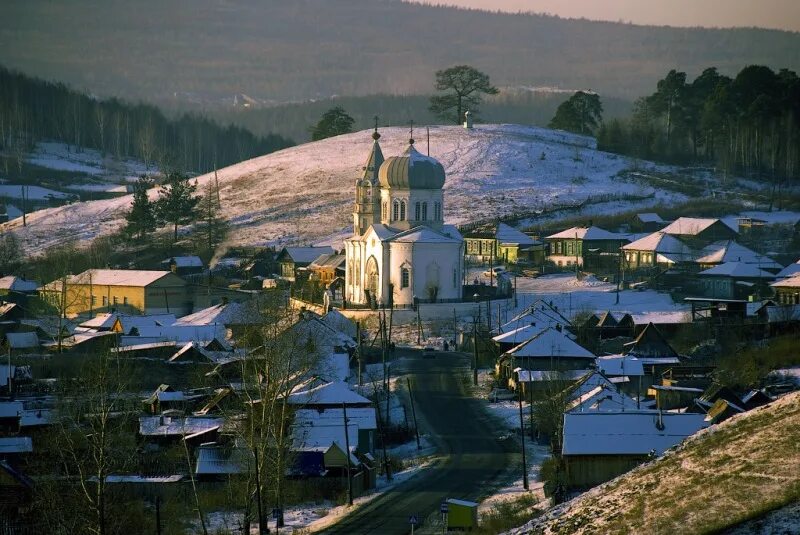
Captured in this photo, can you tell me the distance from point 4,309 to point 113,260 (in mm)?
16085

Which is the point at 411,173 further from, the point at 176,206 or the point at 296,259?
the point at 176,206

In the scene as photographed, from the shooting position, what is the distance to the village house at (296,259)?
75.9 meters

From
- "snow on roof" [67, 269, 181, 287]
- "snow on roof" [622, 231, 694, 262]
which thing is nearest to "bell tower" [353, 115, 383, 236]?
"snow on roof" [67, 269, 181, 287]

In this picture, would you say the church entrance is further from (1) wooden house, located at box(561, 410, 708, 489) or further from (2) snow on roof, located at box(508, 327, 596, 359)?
(1) wooden house, located at box(561, 410, 708, 489)

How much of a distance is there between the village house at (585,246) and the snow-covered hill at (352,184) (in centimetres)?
997

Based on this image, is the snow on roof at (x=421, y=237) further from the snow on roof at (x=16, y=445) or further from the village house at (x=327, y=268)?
the snow on roof at (x=16, y=445)

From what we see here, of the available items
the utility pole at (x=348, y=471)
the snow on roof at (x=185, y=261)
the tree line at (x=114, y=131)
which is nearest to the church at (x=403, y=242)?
the snow on roof at (x=185, y=261)

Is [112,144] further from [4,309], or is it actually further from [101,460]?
[101,460]

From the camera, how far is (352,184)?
3912 inches

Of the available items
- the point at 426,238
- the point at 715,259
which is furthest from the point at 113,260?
the point at 715,259

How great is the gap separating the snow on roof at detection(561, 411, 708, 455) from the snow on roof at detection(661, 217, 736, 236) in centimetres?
3868

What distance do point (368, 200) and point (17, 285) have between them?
52.9 ft

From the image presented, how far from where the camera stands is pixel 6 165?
118 m

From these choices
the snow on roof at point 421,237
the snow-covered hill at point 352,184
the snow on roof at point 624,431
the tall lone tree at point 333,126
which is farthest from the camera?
the tall lone tree at point 333,126
